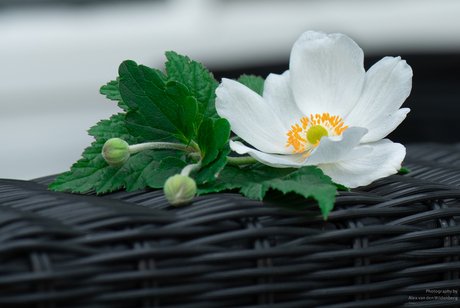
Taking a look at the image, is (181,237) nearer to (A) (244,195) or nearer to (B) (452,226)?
(A) (244,195)

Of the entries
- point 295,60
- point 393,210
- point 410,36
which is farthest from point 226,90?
point 410,36

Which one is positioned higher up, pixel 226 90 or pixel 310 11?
pixel 310 11

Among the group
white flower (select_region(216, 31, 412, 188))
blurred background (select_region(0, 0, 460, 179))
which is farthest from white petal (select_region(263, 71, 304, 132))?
blurred background (select_region(0, 0, 460, 179))

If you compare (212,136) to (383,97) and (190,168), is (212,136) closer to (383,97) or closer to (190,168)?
(190,168)

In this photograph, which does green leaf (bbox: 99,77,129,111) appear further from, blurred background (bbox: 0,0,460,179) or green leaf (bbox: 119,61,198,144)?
blurred background (bbox: 0,0,460,179)

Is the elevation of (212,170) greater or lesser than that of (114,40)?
lesser

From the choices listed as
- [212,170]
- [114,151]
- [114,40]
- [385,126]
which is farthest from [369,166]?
[114,40]
